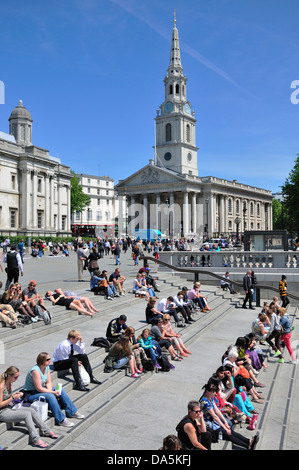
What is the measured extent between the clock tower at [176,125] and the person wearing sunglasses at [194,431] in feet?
278

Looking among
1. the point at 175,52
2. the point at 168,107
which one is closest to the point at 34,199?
the point at 168,107

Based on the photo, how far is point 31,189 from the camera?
53312 millimetres

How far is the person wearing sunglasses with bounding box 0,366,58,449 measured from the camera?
5.58m

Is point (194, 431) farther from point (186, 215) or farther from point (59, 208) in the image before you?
point (186, 215)

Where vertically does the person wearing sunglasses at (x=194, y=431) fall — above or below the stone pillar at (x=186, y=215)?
below

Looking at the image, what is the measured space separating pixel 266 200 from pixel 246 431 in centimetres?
10414

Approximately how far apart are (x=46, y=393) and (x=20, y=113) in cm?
6292

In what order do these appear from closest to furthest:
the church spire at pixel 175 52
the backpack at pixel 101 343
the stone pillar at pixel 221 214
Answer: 1. the backpack at pixel 101 343
2. the stone pillar at pixel 221 214
3. the church spire at pixel 175 52

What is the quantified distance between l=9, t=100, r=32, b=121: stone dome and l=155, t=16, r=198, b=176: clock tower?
35.6 meters

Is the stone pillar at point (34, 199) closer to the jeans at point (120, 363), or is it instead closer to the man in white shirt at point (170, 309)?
the man in white shirt at point (170, 309)

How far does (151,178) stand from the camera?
84375 millimetres

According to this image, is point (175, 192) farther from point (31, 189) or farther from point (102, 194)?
point (31, 189)

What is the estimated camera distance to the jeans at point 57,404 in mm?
6152

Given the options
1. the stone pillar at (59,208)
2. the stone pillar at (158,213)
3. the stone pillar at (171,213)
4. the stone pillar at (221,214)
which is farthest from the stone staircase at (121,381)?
the stone pillar at (221,214)
